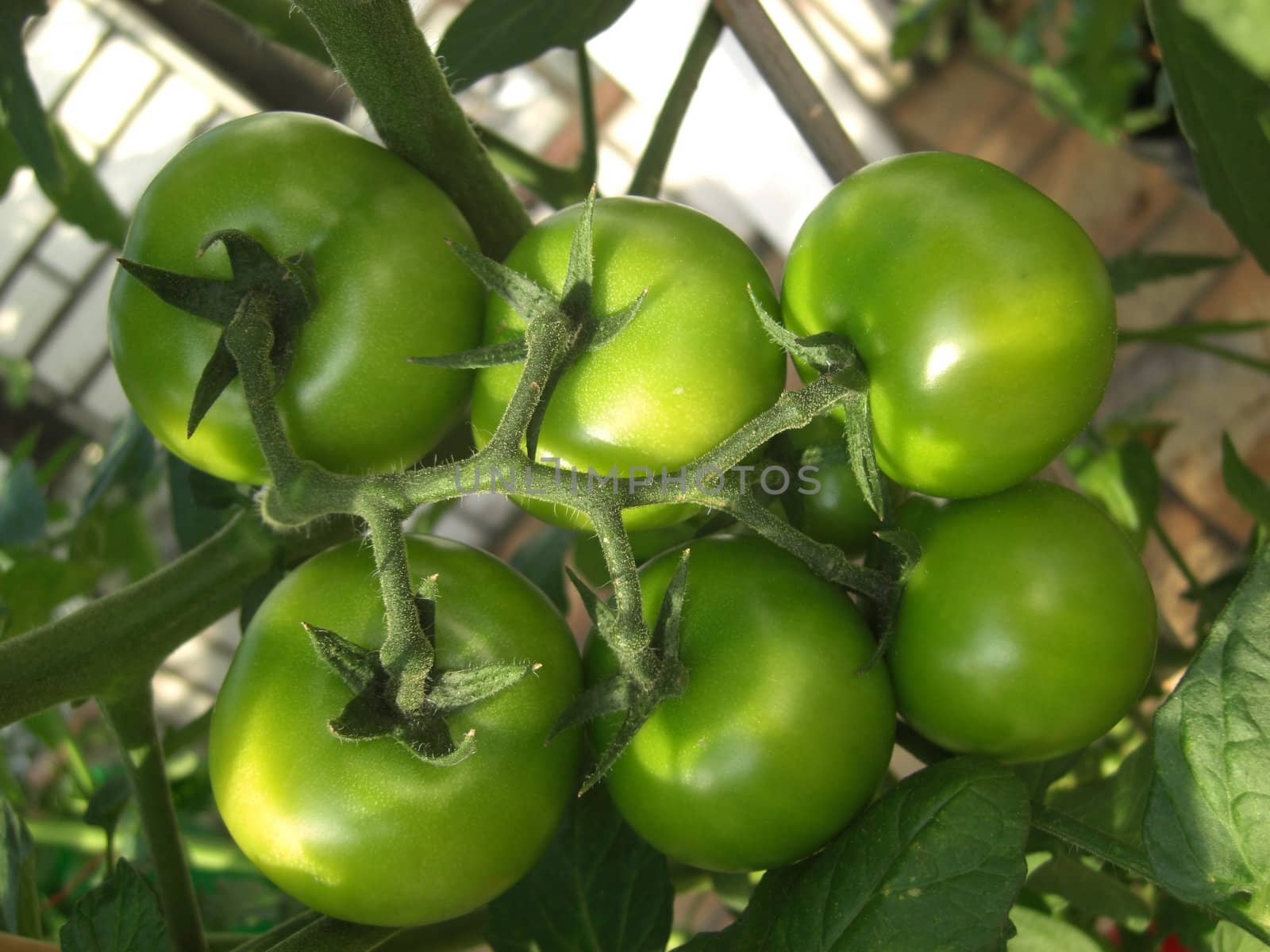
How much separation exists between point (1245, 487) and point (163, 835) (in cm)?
63

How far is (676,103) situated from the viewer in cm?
56

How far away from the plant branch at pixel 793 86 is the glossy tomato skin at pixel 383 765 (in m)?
0.29

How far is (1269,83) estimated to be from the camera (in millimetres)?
406

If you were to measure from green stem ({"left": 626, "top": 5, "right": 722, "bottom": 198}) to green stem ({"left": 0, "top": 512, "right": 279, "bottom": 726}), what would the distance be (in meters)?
0.29

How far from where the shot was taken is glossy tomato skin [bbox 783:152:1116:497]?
376mm

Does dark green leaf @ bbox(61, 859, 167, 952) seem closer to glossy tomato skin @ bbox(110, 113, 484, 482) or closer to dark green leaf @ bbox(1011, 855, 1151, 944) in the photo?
glossy tomato skin @ bbox(110, 113, 484, 482)

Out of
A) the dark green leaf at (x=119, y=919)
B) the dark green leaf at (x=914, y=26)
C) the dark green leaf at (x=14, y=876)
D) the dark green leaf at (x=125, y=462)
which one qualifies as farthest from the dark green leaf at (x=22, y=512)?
the dark green leaf at (x=914, y=26)

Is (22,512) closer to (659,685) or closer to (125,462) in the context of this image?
(125,462)

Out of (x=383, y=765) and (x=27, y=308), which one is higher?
(x=27, y=308)

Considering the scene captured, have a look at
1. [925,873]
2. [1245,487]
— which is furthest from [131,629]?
[1245,487]

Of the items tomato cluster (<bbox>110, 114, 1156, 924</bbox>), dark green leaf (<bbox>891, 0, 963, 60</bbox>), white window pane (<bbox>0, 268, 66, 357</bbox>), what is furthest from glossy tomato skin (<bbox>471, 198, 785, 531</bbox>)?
white window pane (<bbox>0, 268, 66, 357</bbox>)

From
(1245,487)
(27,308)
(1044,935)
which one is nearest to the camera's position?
(1044,935)

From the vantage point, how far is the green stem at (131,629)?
406mm

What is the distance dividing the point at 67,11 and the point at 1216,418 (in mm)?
1424
